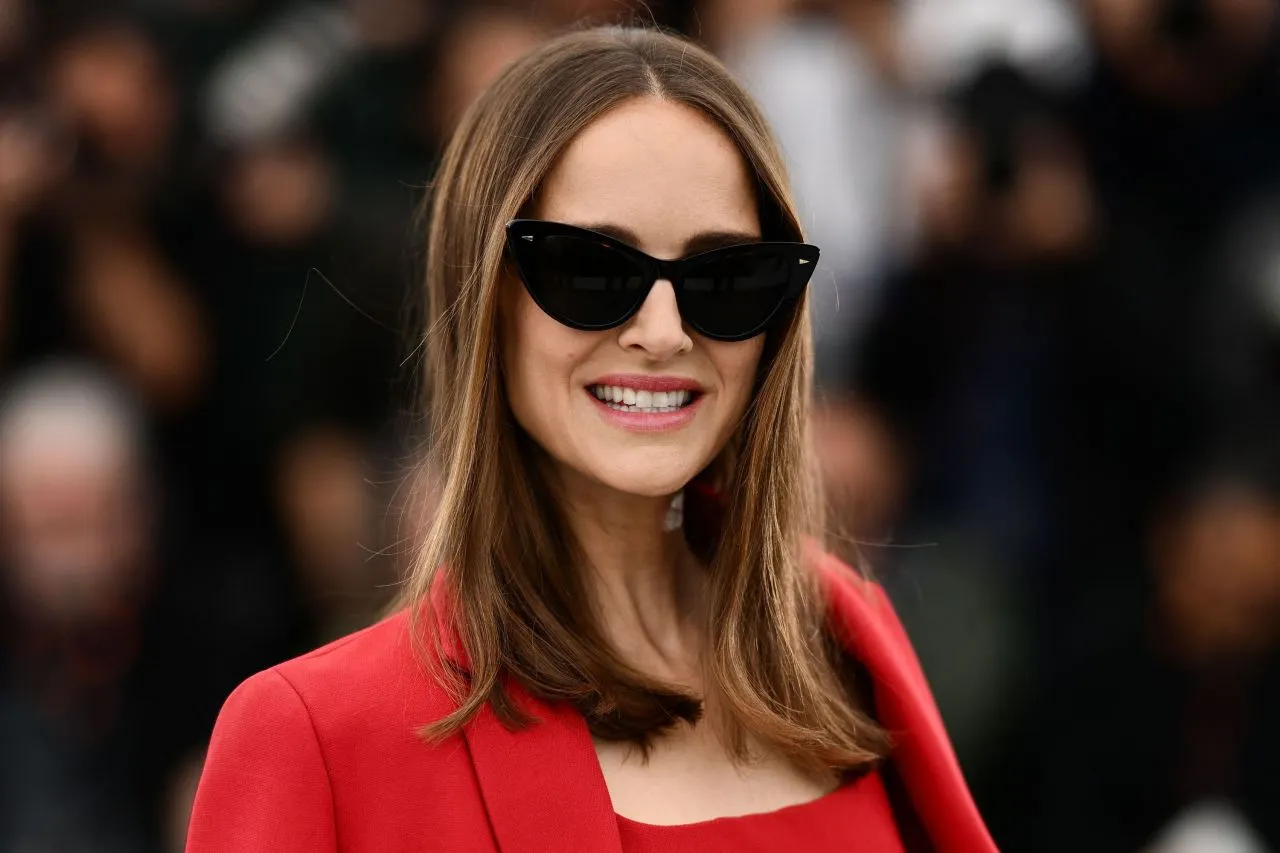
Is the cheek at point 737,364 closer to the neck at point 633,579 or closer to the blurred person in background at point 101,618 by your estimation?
the neck at point 633,579

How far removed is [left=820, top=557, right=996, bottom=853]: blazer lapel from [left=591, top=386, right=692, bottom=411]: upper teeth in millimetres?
551

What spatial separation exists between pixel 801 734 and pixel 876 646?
0.29 metres

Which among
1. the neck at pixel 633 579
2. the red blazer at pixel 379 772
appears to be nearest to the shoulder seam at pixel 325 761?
the red blazer at pixel 379 772

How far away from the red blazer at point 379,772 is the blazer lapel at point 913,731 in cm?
58

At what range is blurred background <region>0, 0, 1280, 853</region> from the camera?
365cm

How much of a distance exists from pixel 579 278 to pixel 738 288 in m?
0.22

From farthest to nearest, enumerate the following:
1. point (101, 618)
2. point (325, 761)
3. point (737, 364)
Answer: point (101, 618)
point (737, 364)
point (325, 761)

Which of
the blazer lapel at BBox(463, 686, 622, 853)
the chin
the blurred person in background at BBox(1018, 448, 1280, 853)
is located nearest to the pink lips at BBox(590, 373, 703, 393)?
the chin

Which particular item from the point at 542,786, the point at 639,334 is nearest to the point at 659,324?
the point at 639,334

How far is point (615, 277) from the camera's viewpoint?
2.09 meters

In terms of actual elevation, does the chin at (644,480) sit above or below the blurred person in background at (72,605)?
above

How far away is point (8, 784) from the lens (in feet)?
11.3

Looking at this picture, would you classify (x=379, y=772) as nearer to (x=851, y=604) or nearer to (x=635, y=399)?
(x=635, y=399)

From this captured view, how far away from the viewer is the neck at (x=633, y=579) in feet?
7.68
